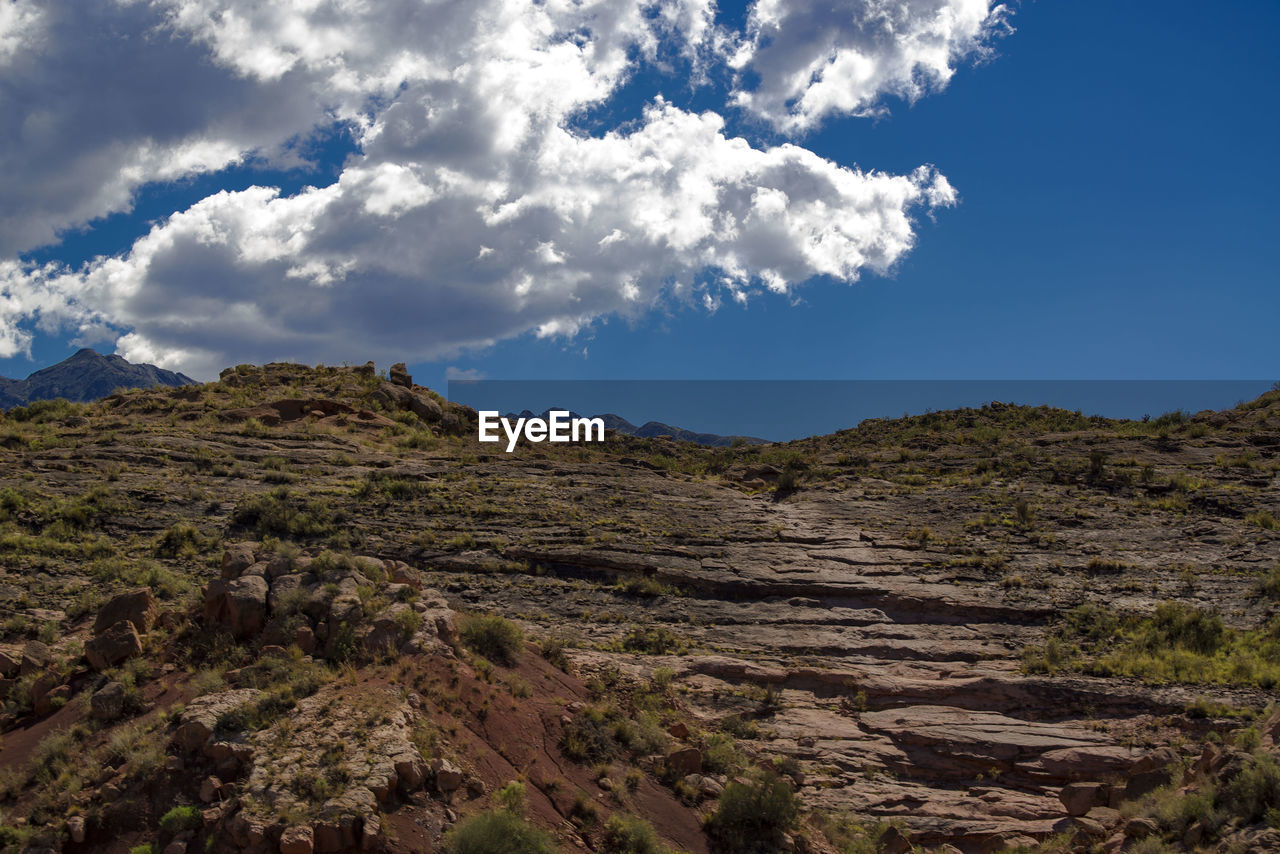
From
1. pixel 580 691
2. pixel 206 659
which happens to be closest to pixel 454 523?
pixel 580 691

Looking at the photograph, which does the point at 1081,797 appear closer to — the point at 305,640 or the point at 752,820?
the point at 752,820

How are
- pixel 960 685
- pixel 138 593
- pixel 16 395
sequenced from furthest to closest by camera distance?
1. pixel 16 395
2. pixel 960 685
3. pixel 138 593

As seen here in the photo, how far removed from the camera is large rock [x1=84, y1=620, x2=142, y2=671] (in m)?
13.6

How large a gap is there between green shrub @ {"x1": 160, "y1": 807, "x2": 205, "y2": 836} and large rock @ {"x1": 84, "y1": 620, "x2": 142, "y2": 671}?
458 cm

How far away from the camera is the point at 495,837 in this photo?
10.5m

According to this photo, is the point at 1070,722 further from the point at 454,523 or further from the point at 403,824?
the point at 454,523

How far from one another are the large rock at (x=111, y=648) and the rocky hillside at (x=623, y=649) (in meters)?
0.08

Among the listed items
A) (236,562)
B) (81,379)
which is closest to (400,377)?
(236,562)

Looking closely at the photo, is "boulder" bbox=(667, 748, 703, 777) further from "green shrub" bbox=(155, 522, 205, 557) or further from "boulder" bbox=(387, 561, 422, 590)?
"green shrub" bbox=(155, 522, 205, 557)

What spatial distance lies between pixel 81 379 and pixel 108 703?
171m

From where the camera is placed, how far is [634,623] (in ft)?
72.5

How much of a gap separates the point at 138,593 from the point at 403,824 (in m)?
7.95

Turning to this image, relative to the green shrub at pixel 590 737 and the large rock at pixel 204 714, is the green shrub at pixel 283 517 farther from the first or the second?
the green shrub at pixel 590 737

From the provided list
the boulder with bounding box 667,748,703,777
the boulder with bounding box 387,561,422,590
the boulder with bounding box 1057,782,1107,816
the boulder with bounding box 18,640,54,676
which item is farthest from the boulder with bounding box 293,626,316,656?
the boulder with bounding box 1057,782,1107,816
